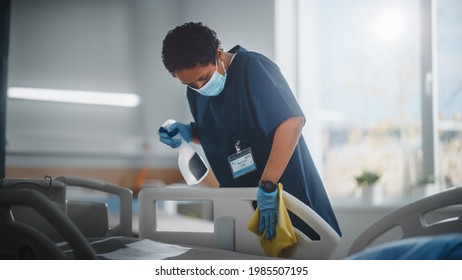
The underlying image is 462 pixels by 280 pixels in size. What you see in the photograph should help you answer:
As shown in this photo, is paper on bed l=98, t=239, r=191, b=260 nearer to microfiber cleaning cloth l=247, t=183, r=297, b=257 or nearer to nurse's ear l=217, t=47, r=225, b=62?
microfiber cleaning cloth l=247, t=183, r=297, b=257

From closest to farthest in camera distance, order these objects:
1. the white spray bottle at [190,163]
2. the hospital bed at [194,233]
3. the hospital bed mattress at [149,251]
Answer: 1. the hospital bed at [194,233]
2. the hospital bed mattress at [149,251]
3. the white spray bottle at [190,163]

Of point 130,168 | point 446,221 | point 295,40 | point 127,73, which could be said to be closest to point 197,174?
point 130,168

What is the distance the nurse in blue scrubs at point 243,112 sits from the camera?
170cm

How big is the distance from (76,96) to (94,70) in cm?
10

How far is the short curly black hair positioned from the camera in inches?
66.6

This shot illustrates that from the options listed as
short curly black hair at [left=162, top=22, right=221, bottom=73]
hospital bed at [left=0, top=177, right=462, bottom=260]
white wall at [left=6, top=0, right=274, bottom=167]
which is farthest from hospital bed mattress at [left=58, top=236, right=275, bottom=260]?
short curly black hair at [left=162, top=22, right=221, bottom=73]

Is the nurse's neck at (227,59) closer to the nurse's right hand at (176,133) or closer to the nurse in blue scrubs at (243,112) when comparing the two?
the nurse in blue scrubs at (243,112)

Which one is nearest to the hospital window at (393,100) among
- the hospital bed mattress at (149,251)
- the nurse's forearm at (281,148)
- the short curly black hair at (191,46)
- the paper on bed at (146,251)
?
the nurse's forearm at (281,148)

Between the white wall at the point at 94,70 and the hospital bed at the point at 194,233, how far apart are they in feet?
0.39

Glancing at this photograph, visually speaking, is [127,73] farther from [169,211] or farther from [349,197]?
[349,197]

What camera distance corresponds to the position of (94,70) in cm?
183

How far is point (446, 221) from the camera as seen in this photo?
5.14ft

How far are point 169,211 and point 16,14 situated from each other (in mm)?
856

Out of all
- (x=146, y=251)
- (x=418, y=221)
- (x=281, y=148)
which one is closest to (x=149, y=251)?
(x=146, y=251)
